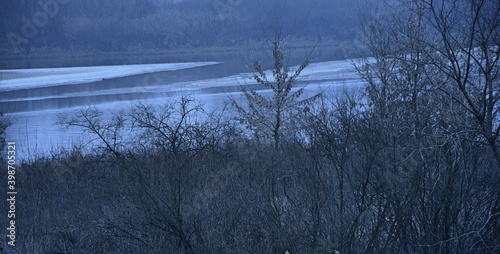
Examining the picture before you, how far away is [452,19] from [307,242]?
9.75ft

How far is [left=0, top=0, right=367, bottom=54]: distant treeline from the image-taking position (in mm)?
74062

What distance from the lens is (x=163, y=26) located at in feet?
302

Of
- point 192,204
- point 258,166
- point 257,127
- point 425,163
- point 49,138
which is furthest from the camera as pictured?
point 49,138

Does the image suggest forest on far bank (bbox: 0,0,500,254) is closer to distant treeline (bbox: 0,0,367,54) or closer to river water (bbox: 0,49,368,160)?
river water (bbox: 0,49,368,160)

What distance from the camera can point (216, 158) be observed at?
10219 millimetres

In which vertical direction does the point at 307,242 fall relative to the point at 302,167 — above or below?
below

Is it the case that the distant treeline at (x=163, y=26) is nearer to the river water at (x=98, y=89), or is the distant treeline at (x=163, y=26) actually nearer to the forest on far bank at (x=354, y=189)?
the river water at (x=98, y=89)

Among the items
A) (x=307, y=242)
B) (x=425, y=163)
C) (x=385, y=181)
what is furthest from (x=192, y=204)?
(x=425, y=163)

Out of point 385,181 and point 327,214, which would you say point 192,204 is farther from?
point 385,181

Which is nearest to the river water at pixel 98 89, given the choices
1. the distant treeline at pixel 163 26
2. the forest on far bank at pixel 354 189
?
the forest on far bank at pixel 354 189

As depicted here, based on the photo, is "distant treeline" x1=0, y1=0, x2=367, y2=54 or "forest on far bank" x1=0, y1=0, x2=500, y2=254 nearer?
"forest on far bank" x1=0, y1=0, x2=500, y2=254

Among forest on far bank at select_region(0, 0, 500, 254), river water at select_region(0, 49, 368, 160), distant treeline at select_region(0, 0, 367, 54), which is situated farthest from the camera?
distant treeline at select_region(0, 0, 367, 54)

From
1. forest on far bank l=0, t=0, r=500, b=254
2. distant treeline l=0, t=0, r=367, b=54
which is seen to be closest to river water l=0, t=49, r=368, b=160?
forest on far bank l=0, t=0, r=500, b=254

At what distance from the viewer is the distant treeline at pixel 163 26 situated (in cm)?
7406
